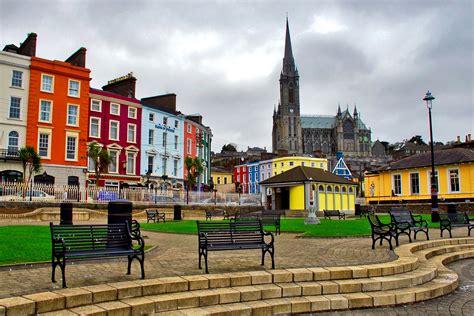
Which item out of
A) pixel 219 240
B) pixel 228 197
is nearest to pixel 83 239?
pixel 219 240

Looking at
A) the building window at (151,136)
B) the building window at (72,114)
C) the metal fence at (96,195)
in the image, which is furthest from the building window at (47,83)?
the building window at (151,136)

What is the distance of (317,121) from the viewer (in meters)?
160

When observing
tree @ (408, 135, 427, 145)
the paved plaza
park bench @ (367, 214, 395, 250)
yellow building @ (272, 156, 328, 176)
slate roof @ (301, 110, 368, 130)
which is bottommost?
the paved plaza

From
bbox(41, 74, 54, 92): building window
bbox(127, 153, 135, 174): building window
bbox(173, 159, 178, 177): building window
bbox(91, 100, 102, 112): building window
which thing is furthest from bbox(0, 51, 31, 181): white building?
bbox(173, 159, 178, 177): building window

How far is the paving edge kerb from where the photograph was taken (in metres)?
5.17

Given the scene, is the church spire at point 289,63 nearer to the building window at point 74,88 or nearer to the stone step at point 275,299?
the building window at point 74,88

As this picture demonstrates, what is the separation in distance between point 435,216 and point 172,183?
102 ft

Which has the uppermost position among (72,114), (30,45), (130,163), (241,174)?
(30,45)

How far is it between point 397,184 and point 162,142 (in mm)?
25469

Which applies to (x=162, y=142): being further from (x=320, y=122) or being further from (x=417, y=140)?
(x=320, y=122)

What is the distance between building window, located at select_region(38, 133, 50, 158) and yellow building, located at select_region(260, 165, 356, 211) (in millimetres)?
19590

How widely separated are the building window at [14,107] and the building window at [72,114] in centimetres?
410

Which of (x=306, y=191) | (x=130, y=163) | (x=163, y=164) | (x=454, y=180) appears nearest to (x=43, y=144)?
(x=130, y=163)

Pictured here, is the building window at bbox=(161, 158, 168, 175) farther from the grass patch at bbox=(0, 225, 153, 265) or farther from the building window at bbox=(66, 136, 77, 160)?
the grass patch at bbox=(0, 225, 153, 265)
